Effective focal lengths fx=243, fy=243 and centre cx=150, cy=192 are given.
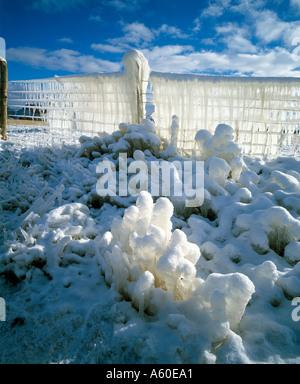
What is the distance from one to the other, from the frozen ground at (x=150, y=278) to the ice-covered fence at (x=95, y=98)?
11.4 ft

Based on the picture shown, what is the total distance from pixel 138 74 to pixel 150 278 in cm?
516

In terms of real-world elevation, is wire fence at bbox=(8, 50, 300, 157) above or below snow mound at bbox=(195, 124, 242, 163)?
above

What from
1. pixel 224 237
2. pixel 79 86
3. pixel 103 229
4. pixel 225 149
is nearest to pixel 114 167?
pixel 103 229

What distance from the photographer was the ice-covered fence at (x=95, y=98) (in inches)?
222

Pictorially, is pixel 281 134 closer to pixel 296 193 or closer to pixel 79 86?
pixel 296 193

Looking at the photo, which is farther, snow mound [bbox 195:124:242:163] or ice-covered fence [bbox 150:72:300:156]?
ice-covered fence [bbox 150:72:300:156]
